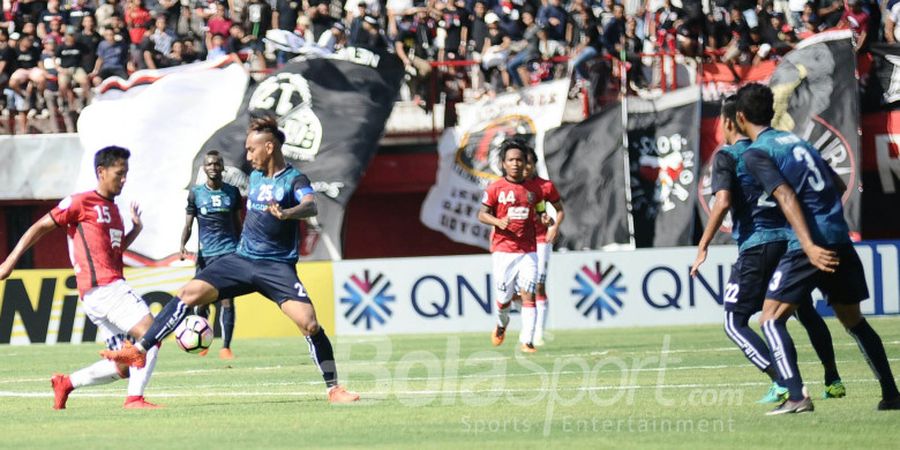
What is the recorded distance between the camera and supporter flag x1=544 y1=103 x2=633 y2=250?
90.3 feet

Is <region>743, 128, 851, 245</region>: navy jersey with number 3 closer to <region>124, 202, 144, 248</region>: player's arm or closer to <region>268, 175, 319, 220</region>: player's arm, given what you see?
<region>268, 175, 319, 220</region>: player's arm

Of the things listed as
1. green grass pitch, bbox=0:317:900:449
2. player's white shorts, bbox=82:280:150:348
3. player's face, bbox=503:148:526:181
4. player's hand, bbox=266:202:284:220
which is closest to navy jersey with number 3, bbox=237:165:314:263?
player's hand, bbox=266:202:284:220

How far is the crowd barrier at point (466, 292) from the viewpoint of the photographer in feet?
80.5

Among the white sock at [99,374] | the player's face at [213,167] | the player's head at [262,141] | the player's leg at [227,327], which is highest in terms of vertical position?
the player's head at [262,141]

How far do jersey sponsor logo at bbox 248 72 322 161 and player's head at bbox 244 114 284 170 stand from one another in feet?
51.7

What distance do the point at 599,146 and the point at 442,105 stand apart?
3282mm

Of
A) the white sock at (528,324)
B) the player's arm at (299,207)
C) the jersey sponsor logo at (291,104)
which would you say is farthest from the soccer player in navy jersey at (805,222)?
the jersey sponsor logo at (291,104)

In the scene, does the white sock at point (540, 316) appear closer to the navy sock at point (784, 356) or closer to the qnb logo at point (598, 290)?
the qnb logo at point (598, 290)

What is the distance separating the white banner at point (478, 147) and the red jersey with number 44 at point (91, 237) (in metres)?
15.4

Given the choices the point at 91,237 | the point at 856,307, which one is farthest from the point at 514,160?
the point at 856,307

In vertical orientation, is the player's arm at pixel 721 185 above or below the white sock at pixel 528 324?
above

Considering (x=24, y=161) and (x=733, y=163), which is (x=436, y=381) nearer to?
(x=733, y=163)

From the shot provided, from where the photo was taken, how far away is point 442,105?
2928 cm

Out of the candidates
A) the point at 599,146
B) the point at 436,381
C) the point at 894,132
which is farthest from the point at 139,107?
the point at 436,381
